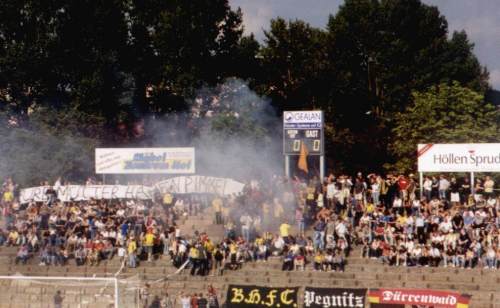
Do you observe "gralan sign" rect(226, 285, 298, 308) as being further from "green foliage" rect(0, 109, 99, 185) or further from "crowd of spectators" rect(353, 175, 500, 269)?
"green foliage" rect(0, 109, 99, 185)

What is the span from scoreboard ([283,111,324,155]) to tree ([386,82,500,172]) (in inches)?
688

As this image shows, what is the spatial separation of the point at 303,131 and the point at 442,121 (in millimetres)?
18690

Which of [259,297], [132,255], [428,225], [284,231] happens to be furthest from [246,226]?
[428,225]

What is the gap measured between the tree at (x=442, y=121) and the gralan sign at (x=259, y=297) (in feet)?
93.8

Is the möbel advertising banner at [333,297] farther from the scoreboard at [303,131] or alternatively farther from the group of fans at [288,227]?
the scoreboard at [303,131]

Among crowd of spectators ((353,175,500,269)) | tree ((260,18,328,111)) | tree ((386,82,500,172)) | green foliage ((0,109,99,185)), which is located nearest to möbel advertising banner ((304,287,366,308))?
crowd of spectators ((353,175,500,269))

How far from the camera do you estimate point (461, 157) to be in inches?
1831

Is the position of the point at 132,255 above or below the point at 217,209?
below

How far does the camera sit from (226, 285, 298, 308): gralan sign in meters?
38.2

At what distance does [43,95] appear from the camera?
74312mm

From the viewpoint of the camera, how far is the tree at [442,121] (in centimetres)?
6438

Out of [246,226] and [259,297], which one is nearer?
[259,297]

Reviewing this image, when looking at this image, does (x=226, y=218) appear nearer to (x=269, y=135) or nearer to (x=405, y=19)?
(x=269, y=135)

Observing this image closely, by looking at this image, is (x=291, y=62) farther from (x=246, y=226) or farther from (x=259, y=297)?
(x=259, y=297)
